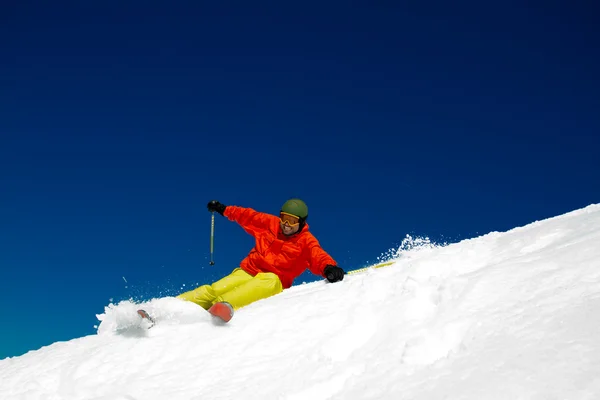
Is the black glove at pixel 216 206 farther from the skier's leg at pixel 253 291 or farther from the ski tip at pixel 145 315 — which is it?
the ski tip at pixel 145 315

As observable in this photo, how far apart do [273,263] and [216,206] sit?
2092mm

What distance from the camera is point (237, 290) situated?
18.3ft

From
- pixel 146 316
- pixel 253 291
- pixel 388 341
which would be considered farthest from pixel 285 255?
pixel 388 341

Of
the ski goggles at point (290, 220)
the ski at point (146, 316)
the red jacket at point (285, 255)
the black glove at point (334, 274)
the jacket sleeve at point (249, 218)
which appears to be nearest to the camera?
the ski at point (146, 316)

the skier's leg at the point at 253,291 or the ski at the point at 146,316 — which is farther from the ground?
the skier's leg at the point at 253,291

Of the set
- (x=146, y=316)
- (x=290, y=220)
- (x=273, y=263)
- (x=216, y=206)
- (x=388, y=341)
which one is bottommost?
(x=388, y=341)

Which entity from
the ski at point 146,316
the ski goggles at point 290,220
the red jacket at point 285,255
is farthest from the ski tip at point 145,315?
the ski goggles at point 290,220

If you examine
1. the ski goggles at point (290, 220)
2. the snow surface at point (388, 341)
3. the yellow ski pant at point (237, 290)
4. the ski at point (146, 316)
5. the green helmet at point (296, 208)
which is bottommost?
the snow surface at point (388, 341)

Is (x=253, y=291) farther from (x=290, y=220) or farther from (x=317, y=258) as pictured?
(x=290, y=220)

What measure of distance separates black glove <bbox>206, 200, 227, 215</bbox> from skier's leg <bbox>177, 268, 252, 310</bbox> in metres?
1.90

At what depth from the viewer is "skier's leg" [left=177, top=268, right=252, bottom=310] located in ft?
19.3

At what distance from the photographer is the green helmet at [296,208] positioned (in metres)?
6.78

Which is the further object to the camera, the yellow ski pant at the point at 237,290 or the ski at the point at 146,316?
the yellow ski pant at the point at 237,290

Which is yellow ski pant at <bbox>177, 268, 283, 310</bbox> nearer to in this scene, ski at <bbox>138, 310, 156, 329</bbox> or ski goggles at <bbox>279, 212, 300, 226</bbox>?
ski goggles at <bbox>279, 212, 300, 226</bbox>
